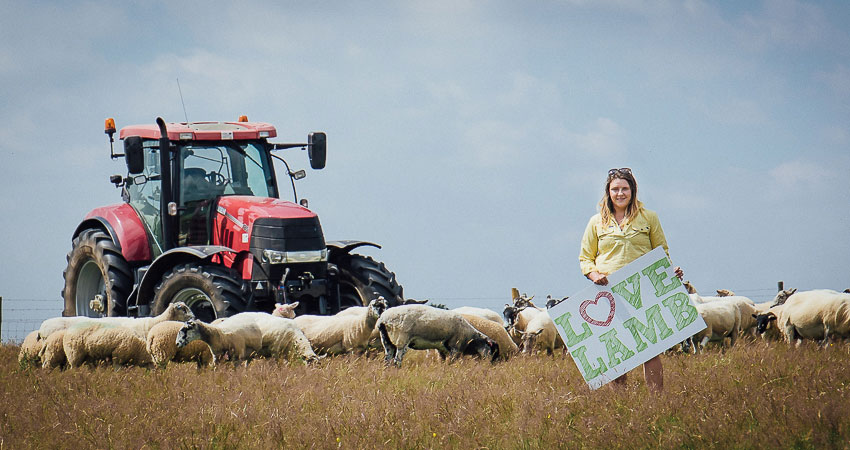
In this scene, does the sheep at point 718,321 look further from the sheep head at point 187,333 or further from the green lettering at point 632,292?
the sheep head at point 187,333

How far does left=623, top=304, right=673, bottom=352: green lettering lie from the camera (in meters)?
6.98

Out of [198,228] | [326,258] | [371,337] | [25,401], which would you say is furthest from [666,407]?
[198,228]

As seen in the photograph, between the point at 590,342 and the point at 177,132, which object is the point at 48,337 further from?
the point at 590,342

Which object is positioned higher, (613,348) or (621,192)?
(621,192)

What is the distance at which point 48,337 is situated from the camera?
9.94m

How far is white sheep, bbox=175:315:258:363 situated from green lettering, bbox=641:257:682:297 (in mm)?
4835

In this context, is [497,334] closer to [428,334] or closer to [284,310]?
[428,334]

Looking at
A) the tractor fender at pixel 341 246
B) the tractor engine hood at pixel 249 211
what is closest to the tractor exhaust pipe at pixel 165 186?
the tractor engine hood at pixel 249 211

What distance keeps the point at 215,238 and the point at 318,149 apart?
6.25ft

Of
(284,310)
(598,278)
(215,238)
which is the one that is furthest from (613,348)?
(215,238)

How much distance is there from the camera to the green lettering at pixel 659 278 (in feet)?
22.9

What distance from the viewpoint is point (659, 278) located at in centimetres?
704

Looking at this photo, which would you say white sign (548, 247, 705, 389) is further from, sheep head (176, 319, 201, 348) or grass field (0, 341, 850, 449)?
sheep head (176, 319, 201, 348)

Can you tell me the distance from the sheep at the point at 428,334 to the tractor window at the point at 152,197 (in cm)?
425
